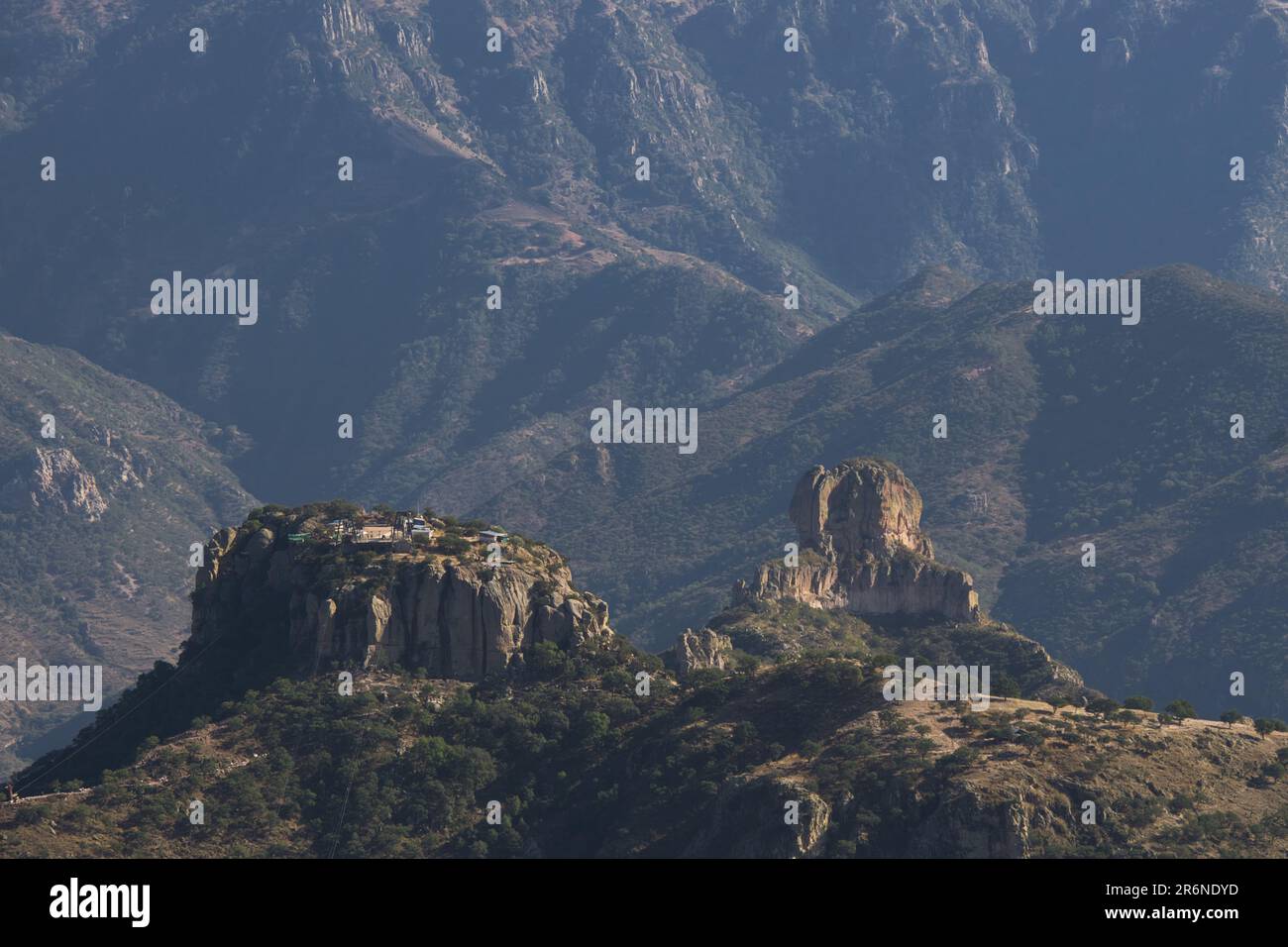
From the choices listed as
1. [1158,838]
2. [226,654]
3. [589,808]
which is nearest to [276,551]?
[226,654]

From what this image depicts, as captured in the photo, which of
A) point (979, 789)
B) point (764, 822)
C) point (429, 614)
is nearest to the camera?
point (979, 789)

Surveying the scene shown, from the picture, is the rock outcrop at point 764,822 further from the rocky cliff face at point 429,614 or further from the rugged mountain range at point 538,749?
the rocky cliff face at point 429,614

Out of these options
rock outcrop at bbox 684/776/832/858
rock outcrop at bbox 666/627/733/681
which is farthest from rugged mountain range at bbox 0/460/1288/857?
rock outcrop at bbox 666/627/733/681

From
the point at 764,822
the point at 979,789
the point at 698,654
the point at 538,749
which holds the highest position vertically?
the point at 698,654

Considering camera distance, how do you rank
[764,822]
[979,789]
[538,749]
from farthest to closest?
[538,749], [764,822], [979,789]

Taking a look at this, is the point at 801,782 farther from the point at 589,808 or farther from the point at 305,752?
the point at 305,752

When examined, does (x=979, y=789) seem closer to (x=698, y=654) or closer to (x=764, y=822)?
(x=764, y=822)

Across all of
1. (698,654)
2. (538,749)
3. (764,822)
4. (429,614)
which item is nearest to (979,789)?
(764,822)

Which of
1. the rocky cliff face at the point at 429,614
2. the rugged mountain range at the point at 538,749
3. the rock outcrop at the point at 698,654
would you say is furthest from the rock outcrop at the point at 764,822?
the rock outcrop at the point at 698,654

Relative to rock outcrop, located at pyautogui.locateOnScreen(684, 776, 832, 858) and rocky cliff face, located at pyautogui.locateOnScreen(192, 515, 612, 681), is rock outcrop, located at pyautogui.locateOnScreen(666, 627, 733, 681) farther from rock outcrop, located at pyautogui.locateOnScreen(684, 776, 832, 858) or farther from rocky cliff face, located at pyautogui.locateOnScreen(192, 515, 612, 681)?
rock outcrop, located at pyautogui.locateOnScreen(684, 776, 832, 858)
